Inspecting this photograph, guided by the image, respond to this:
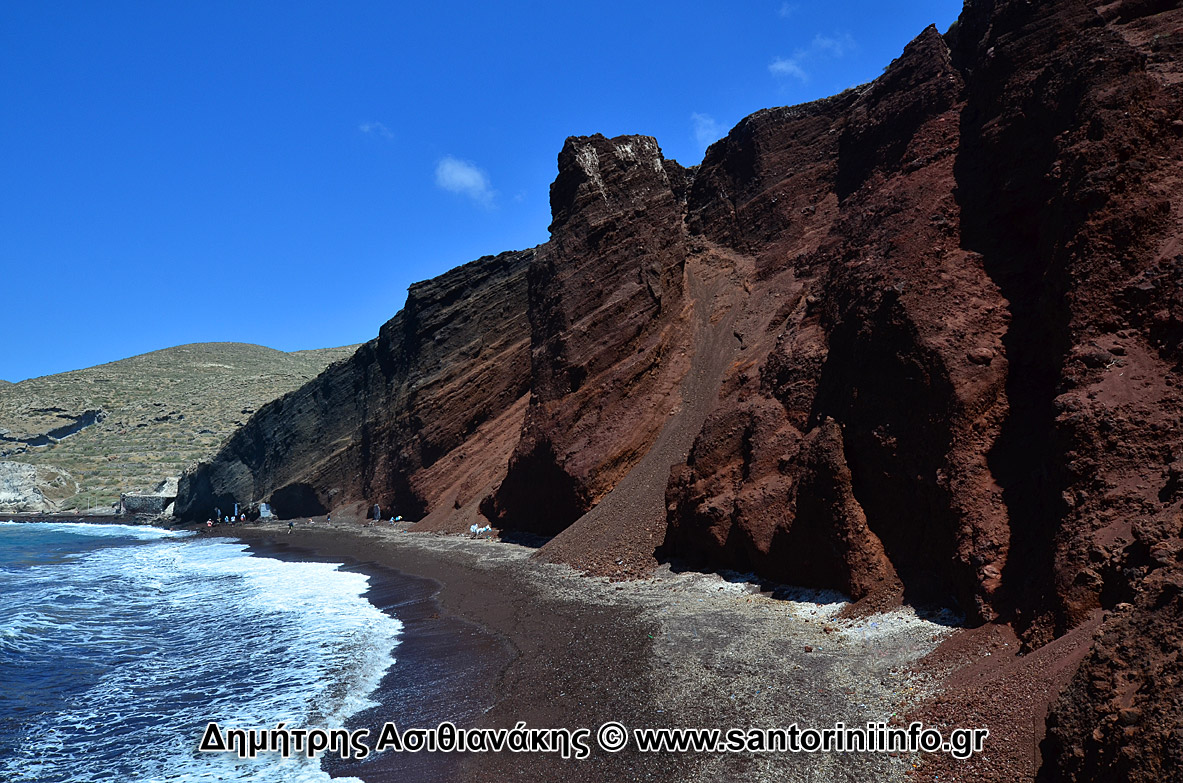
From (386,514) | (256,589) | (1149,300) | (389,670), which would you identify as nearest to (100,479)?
(386,514)

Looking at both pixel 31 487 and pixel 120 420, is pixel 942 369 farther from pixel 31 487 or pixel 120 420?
pixel 120 420

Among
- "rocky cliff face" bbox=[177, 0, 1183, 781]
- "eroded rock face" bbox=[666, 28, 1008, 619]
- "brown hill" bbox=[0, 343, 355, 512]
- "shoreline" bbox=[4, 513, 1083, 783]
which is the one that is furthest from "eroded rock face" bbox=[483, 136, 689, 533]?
"brown hill" bbox=[0, 343, 355, 512]

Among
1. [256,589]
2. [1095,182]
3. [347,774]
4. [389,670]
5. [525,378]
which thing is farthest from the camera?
[525,378]

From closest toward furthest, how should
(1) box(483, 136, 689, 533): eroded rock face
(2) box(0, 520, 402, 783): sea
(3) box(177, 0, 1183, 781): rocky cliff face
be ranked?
(3) box(177, 0, 1183, 781): rocky cliff face → (2) box(0, 520, 402, 783): sea → (1) box(483, 136, 689, 533): eroded rock face

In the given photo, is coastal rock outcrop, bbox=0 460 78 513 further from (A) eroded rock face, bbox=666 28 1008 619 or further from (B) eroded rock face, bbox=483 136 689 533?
(A) eroded rock face, bbox=666 28 1008 619

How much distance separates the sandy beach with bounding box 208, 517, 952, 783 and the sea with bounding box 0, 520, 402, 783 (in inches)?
35.4

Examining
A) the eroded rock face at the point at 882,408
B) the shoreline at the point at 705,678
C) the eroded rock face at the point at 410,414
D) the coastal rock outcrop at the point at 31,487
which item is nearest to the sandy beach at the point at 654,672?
the shoreline at the point at 705,678

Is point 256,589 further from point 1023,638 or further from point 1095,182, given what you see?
point 1095,182

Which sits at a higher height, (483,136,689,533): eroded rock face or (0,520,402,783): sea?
(483,136,689,533): eroded rock face

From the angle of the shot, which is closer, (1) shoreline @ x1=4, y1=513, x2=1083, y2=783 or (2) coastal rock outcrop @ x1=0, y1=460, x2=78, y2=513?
(1) shoreline @ x1=4, y1=513, x2=1083, y2=783

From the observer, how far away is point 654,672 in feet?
26.9

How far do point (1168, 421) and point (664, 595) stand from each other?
8.46 meters

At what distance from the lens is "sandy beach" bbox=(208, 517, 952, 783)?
20.1ft

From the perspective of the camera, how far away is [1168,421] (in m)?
6.17
